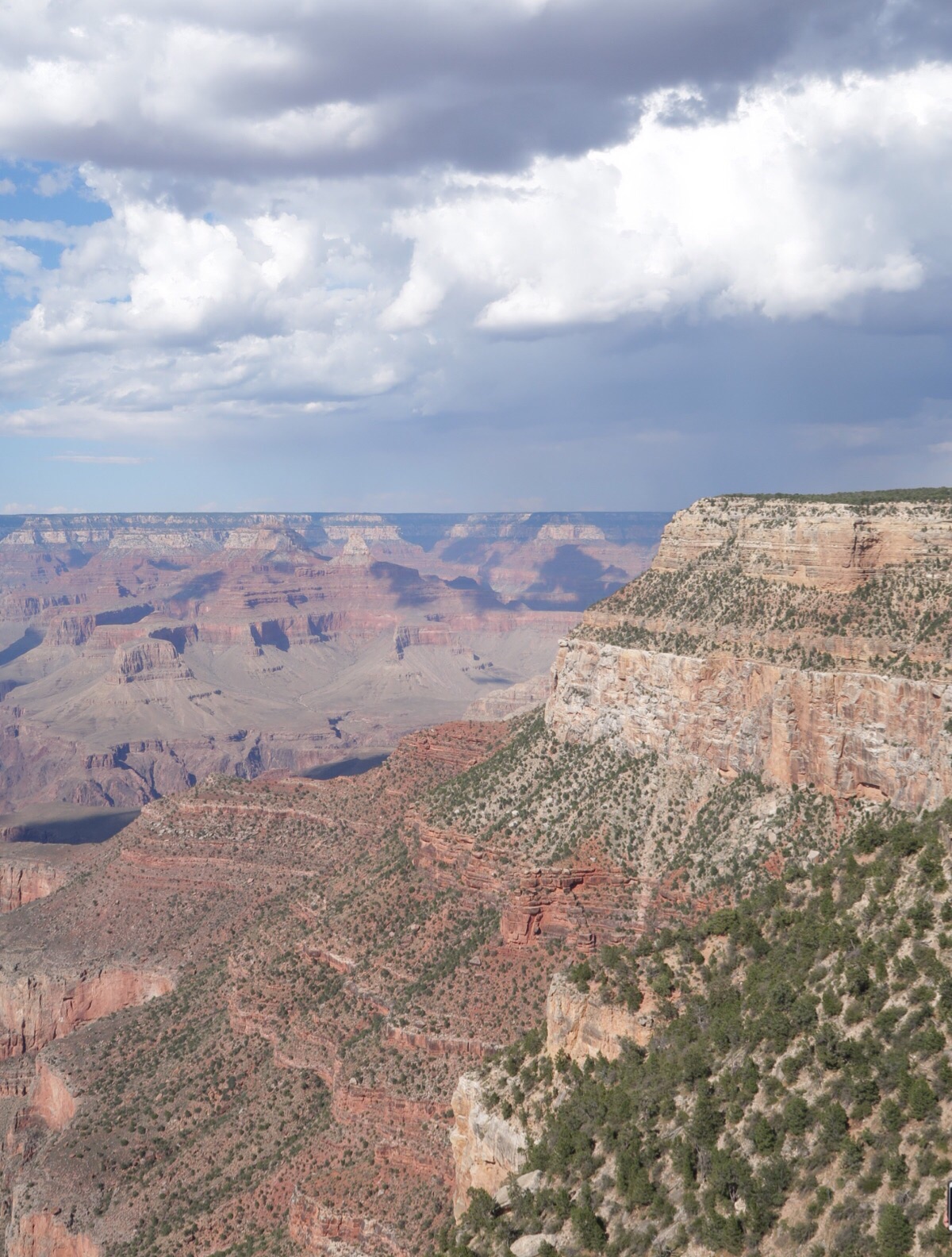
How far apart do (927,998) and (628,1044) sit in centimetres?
1096

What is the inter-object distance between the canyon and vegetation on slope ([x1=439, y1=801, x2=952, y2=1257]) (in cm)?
433

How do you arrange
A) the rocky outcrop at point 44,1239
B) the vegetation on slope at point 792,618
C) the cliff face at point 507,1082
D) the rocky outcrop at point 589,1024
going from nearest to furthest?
1. the rocky outcrop at point 589,1024
2. the cliff face at point 507,1082
3. the vegetation on slope at point 792,618
4. the rocky outcrop at point 44,1239

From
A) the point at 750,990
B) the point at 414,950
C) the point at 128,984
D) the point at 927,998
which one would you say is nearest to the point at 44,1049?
the point at 128,984

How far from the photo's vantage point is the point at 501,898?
66812mm

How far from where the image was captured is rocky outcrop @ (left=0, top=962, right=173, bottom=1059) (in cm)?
9275

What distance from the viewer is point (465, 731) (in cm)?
9675

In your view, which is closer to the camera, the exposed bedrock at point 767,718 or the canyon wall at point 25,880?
the exposed bedrock at point 767,718

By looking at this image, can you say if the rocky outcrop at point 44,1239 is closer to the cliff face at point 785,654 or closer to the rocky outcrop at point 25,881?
the cliff face at point 785,654

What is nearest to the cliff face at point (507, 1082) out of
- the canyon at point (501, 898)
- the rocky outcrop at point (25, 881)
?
the canyon at point (501, 898)

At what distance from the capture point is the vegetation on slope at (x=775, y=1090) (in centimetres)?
2473

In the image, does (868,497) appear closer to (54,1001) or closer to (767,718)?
(767,718)

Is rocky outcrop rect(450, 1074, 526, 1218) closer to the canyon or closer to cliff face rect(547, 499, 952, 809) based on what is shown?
the canyon

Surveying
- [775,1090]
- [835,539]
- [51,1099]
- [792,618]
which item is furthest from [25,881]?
[775,1090]

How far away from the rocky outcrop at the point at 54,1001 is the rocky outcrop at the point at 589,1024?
6028 cm
